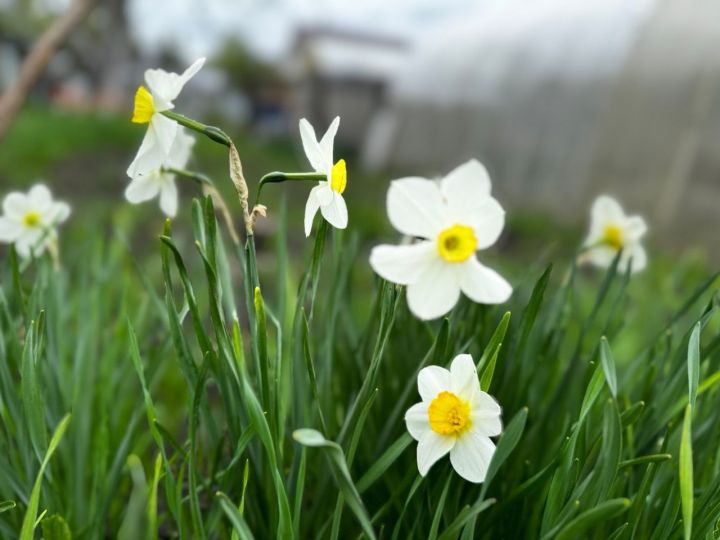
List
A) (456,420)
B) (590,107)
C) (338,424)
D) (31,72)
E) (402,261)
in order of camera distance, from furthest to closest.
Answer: (590,107) → (31,72) → (338,424) → (456,420) → (402,261)

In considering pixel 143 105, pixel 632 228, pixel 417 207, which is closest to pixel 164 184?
pixel 143 105

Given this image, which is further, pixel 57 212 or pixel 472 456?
pixel 57 212

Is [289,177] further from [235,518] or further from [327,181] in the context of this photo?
[235,518]

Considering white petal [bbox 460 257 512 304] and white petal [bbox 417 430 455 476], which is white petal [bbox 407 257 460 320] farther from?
white petal [bbox 417 430 455 476]

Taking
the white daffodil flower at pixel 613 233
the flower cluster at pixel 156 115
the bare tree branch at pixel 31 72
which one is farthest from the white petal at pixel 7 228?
the bare tree branch at pixel 31 72

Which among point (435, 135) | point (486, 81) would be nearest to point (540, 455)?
point (486, 81)

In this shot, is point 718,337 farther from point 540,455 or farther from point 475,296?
point 475,296
